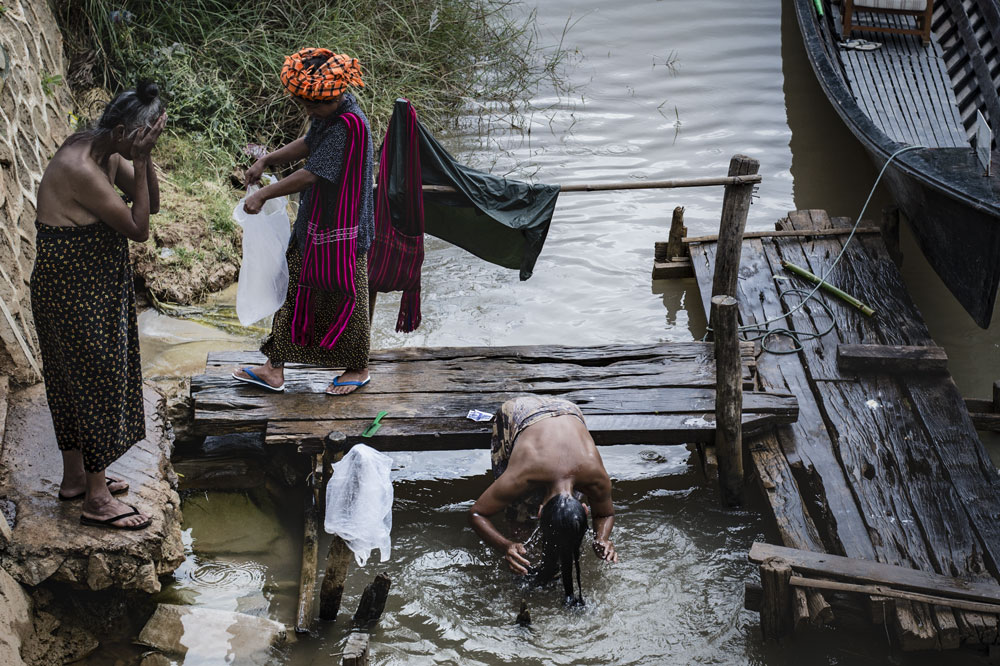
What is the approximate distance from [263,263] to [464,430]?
4.37 feet

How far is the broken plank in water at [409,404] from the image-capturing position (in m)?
4.78

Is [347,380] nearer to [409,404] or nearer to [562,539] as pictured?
[409,404]

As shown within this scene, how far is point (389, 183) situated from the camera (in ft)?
15.7

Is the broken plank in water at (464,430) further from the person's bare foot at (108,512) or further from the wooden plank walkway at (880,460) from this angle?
the person's bare foot at (108,512)

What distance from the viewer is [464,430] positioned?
15.8 feet

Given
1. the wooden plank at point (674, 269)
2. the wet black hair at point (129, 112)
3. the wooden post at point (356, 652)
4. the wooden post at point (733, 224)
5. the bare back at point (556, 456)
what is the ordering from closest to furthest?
the wooden post at point (356, 652), the wet black hair at point (129, 112), the bare back at point (556, 456), the wooden post at point (733, 224), the wooden plank at point (674, 269)

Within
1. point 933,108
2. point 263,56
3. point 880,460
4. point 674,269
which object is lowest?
point 880,460

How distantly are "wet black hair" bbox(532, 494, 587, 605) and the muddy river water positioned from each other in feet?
0.48

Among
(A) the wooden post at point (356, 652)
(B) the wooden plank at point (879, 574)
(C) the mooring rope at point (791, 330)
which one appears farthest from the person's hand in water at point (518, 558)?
(C) the mooring rope at point (791, 330)

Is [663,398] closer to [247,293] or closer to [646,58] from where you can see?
[247,293]

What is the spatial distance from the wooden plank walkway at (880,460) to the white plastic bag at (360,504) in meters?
1.95

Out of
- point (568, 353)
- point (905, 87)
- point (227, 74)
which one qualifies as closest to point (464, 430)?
point (568, 353)

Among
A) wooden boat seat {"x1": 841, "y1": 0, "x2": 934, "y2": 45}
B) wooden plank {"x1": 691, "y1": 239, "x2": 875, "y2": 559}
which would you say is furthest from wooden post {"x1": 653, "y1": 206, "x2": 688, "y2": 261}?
wooden boat seat {"x1": 841, "y1": 0, "x2": 934, "y2": 45}

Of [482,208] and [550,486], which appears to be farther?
[482,208]
